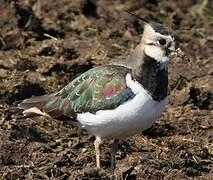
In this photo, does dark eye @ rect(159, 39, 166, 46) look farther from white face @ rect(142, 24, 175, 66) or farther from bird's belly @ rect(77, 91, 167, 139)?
bird's belly @ rect(77, 91, 167, 139)

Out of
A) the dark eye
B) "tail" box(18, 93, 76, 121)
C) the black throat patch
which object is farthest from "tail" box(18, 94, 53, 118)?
the dark eye

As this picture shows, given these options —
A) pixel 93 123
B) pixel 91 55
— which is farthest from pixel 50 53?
pixel 93 123

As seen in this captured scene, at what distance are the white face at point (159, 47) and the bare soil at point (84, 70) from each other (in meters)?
1.19

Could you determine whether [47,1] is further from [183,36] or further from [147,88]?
[147,88]

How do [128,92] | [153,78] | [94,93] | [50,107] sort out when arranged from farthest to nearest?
[50,107], [94,93], [153,78], [128,92]

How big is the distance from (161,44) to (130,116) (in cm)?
88

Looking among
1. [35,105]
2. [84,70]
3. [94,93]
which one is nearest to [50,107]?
[35,105]

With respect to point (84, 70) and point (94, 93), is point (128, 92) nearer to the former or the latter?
point (94, 93)

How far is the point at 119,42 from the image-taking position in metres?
10.5

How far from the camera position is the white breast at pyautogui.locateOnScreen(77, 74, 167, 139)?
657 centimetres

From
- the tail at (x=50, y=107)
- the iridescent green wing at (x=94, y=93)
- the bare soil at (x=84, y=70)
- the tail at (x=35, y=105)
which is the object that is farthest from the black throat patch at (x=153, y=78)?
the tail at (x=35, y=105)

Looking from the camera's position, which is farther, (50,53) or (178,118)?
(50,53)

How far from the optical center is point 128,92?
6691 millimetres

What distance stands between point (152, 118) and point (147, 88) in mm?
313
